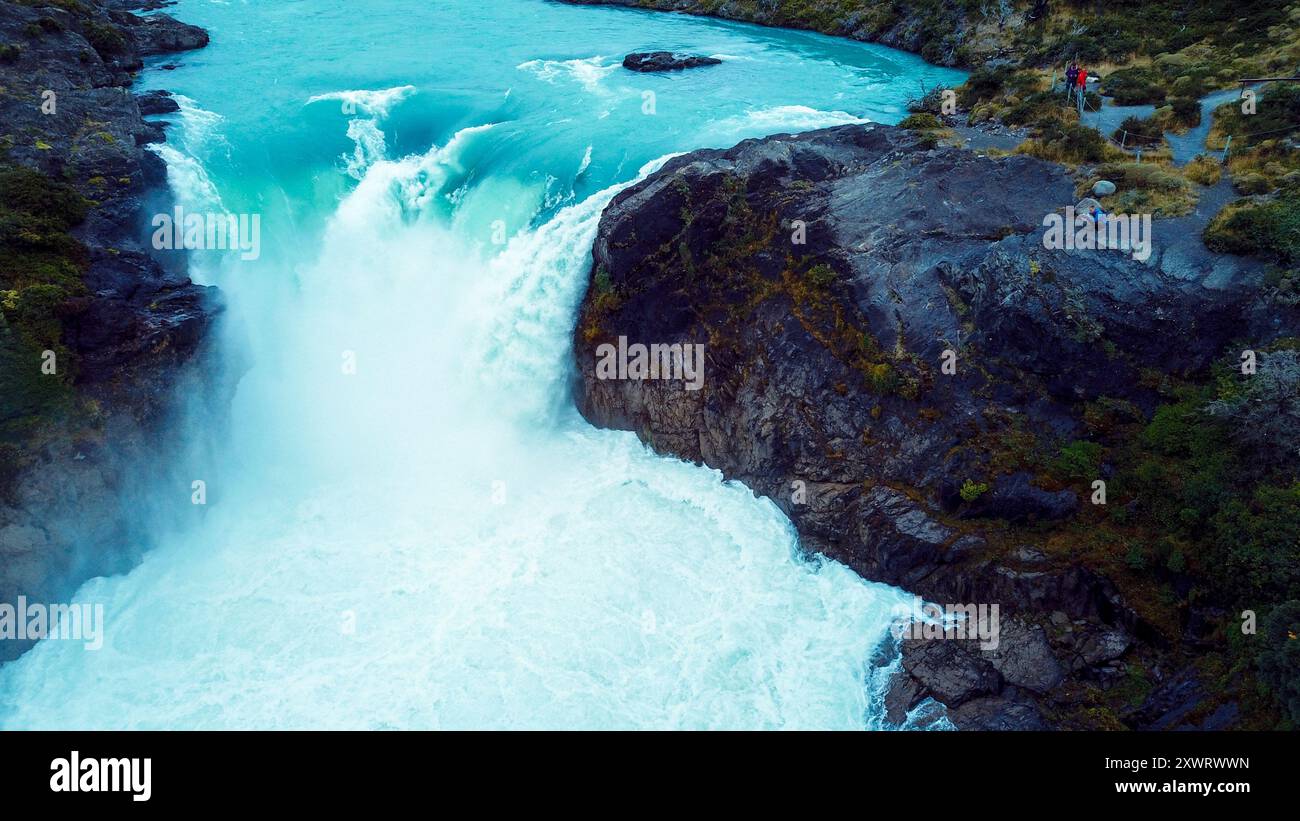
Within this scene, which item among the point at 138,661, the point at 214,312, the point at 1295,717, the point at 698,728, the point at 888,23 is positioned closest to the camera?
the point at 1295,717

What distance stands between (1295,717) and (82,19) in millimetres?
55850

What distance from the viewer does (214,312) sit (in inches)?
957

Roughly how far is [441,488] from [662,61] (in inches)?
1255

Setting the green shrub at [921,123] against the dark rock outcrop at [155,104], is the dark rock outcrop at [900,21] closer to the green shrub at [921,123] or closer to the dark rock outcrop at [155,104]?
the green shrub at [921,123]

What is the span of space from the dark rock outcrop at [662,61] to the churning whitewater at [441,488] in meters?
3.28

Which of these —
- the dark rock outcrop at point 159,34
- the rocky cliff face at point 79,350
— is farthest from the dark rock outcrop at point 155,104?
the dark rock outcrop at point 159,34

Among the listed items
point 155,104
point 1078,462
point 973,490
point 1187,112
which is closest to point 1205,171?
point 1187,112

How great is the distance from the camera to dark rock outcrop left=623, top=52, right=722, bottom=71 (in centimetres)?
4475

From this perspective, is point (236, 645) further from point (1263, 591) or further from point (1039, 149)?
point (1039, 149)

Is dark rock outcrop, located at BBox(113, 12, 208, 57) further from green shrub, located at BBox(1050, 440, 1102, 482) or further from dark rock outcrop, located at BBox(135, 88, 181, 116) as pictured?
green shrub, located at BBox(1050, 440, 1102, 482)

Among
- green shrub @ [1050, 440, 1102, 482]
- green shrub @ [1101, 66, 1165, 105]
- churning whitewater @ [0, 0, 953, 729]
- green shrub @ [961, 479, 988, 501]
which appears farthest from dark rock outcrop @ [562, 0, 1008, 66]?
green shrub @ [961, 479, 988, 501]

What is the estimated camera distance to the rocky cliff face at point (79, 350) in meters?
20.3

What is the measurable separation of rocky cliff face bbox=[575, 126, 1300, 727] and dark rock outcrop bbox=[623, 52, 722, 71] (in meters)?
20.3

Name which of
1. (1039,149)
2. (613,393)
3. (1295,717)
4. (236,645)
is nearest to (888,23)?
(1039,149)
